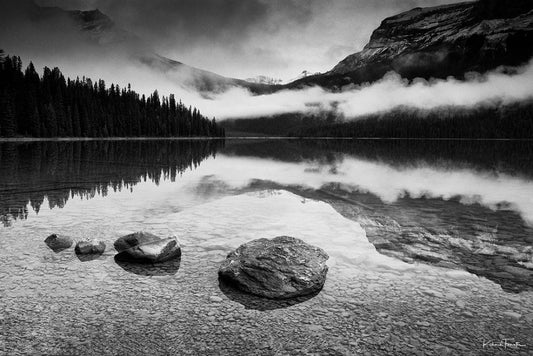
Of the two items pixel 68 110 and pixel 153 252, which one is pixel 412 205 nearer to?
pixel 153 252

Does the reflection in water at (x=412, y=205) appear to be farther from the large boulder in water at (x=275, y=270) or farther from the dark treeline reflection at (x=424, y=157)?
the dark treeline reflection at (x=424, y=157)

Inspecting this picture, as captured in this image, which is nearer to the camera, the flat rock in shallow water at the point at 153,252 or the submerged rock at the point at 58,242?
the flat rock in shallow water at the point at 153,252

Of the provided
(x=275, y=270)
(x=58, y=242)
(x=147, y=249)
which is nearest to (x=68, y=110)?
(x=58, y=242)

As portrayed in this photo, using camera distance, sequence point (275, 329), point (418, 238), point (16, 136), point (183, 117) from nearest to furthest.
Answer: point (275, 329) → point (418, 238) → point (16, 136) → point (183, 117)

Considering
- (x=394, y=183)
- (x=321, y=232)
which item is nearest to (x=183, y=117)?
(x=394, y=183)

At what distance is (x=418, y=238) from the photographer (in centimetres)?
1397

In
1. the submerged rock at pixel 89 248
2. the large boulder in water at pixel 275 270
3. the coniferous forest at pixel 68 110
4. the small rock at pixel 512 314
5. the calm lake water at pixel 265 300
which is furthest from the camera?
the coniferous forest at pixel 68 110

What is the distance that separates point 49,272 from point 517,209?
23140 millimetres

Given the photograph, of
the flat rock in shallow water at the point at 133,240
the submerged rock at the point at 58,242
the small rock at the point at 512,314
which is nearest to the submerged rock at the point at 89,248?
the flat rock in shallow water at the point at 133,240

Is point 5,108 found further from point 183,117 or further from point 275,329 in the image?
point 275,329

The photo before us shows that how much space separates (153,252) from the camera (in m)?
10.6

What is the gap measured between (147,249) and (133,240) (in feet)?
4.03

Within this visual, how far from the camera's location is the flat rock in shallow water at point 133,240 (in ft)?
37.7
